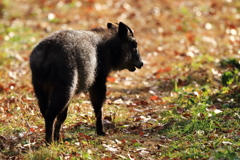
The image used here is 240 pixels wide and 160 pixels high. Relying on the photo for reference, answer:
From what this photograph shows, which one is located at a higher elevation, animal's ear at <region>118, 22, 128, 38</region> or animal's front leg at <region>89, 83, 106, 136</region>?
animal's ear at <region>118, 22, 128, 38</region>

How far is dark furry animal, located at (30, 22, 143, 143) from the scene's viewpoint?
4898 millimetres

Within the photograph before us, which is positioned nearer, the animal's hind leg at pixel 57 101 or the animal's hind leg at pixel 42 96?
the animal's hind leg at pixel 57 101

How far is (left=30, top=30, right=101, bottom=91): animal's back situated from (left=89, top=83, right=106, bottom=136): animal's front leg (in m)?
0.36

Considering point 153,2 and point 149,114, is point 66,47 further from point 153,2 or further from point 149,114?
point 153,2

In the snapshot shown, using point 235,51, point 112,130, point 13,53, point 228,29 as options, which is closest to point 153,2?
point 228,29

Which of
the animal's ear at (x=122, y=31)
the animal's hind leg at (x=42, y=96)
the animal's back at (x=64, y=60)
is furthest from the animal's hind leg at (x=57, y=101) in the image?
the animal's ear at (x=122, y=31)

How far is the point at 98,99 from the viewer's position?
20.0 feet

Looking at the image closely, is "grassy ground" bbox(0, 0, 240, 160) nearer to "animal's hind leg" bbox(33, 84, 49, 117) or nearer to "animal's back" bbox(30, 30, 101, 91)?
"animal's hind leg" bbox(33, 84, 49, 117)

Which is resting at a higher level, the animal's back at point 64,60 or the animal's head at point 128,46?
the animal's head at point 128,46

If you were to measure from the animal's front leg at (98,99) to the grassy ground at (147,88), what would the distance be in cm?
16

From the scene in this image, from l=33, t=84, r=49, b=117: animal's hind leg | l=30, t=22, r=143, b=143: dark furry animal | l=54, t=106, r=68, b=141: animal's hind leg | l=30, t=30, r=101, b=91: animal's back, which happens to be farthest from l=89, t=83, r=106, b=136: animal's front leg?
l=33, t=84, r=49, b=117: animal's hind leg

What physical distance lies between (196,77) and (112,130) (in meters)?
3.20

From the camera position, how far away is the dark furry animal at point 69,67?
16.1ft

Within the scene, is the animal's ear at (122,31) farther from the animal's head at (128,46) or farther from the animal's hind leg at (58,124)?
the animal's hind leg at (58,124)
